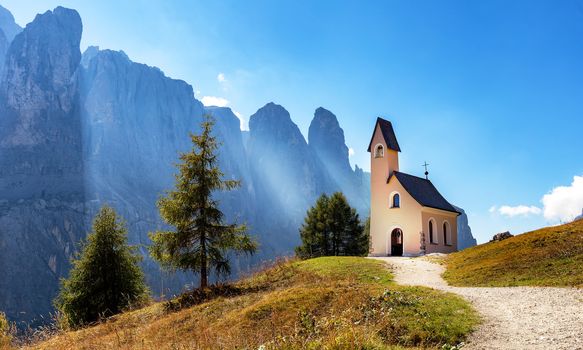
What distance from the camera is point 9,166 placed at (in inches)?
4001

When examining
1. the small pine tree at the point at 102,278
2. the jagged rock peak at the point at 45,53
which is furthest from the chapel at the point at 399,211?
the jagged rock peak at the point at 45,53

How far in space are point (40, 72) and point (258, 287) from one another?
122 m

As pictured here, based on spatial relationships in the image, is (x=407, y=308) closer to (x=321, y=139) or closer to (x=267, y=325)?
(x=267, y=325)

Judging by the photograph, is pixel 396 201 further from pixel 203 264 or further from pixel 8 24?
pixel 8 24

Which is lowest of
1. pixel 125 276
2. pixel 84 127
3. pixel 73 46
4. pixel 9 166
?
pixel 125 276

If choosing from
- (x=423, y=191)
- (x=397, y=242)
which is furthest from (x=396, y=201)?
(x=397, y=242)

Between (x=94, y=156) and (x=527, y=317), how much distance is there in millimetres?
124213

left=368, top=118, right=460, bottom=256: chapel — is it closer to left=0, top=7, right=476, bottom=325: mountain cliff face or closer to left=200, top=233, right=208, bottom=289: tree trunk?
left=200, top=233, right=208, bottom=289: tree trunk

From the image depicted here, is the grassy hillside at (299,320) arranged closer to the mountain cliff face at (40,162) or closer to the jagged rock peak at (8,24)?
the mountain cliff face at (40,162)

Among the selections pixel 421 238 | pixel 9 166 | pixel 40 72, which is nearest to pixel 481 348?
pixel 421 238

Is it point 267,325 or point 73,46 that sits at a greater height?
point 73,46

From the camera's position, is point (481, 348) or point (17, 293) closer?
point (481, 348)

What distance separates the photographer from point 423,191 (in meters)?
35.1

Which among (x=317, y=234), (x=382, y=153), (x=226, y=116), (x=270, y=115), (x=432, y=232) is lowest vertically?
(x=317, y=234)
